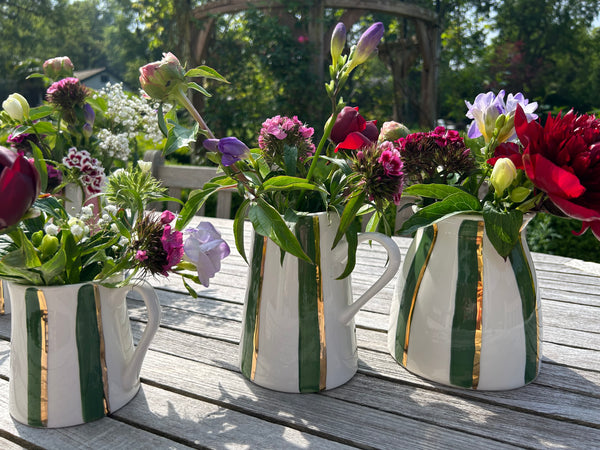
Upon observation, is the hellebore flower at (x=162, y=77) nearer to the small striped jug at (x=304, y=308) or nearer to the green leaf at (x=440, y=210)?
the small striped jug at (x=304, y=308)

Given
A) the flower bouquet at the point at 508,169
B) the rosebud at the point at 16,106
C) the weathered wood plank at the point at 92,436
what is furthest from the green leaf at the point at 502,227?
the rosebud at the point at 16,106

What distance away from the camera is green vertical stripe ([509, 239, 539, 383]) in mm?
682

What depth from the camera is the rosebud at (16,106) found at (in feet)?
2.70

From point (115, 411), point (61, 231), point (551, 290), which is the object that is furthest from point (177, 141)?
point (551, 290)

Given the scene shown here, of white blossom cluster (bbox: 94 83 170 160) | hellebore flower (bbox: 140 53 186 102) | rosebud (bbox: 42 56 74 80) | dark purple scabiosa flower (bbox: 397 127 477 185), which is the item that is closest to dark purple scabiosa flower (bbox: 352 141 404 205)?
dark purple scabiosa flower (bbox: 397 127 477 185)

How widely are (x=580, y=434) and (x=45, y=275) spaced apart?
62 centimetres

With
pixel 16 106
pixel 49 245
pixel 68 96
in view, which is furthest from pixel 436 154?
A: pixel 68 96

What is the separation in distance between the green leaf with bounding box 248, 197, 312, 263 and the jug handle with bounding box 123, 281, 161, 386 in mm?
144

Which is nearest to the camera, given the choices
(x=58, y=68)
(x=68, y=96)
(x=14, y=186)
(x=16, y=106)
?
(x=14, y=186)

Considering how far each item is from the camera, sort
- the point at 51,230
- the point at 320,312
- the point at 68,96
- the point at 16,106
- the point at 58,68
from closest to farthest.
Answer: the point at 51,230, the point at 320,312, the point at 16,106, the point at 68,96, the point at 58,68

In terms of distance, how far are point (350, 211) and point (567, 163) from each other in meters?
0.24

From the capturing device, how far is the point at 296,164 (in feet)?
2.12

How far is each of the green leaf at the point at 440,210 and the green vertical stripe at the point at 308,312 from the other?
113mm

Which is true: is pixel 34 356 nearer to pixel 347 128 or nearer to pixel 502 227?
pixel 347 128
